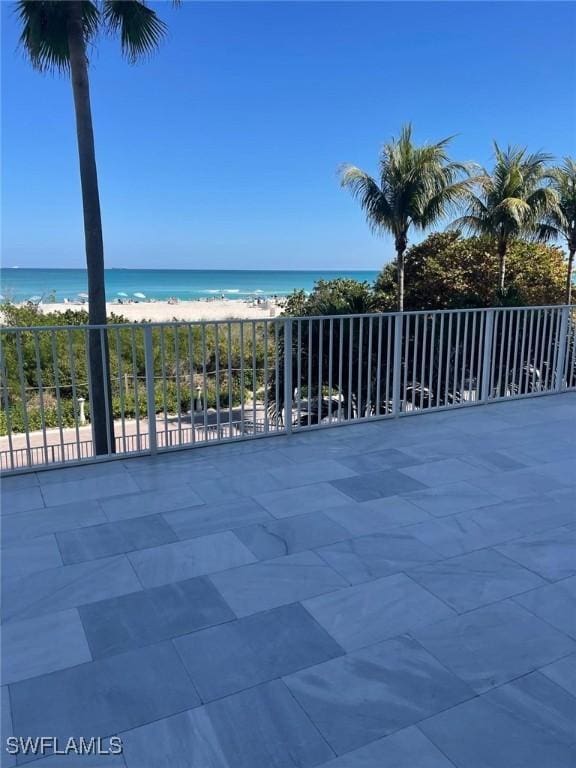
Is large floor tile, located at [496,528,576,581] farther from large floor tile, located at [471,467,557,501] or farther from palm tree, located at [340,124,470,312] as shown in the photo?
palm tree, located at [340,124,470,312]

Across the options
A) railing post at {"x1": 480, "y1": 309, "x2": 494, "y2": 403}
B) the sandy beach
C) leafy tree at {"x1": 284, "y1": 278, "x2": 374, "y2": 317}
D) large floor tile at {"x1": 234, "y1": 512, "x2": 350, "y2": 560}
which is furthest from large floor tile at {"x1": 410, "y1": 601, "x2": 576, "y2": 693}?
the sandy beach

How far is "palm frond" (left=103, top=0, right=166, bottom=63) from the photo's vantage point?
21.6 ft

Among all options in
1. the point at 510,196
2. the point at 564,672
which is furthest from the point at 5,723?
the point at 510,196

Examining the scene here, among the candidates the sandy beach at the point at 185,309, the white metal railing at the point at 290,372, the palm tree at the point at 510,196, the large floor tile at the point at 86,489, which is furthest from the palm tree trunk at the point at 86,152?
the sandy beach at the point at 185,309

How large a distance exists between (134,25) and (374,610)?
7533 mm

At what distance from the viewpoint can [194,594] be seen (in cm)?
201

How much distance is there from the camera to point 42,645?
5.65ft

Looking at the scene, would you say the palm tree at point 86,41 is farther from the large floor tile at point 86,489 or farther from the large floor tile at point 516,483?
the large floor tile at point 516,483

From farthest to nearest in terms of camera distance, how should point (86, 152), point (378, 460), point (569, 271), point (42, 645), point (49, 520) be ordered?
1. point (569, 271)
2. point (86, 152)
3. point (378, 460)
4. point (49, 520)
5. point (42, 645)

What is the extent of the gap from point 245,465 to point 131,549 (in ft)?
3.89

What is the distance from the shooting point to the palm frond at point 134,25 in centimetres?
658

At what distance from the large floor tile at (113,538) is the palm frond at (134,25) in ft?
21.9

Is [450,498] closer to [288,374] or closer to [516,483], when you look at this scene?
[516,483]

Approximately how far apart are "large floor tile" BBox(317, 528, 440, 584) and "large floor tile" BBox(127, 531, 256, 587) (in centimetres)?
38
